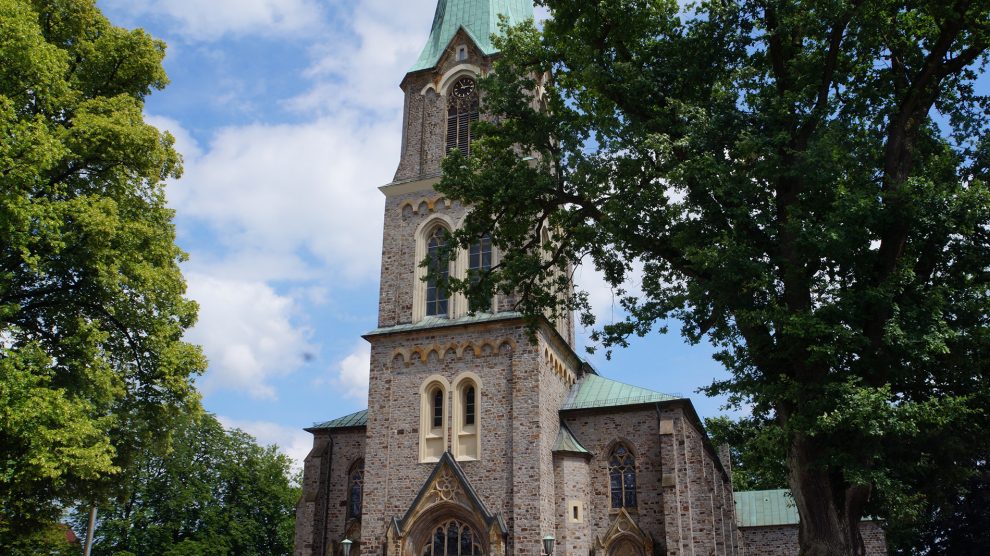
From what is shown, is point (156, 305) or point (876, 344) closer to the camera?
point (876, 344)

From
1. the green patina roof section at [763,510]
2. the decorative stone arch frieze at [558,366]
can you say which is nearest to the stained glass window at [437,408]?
the decorative stone arch frieze at [558,366]

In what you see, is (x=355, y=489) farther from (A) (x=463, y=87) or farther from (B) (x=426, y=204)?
(A) (x=463, y=87)

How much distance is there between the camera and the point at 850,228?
418 inches

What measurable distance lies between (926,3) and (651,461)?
1651cm

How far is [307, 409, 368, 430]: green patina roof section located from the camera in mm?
27922

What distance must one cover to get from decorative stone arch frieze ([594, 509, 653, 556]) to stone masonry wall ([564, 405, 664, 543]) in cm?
21

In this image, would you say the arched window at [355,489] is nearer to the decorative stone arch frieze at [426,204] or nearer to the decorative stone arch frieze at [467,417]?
the decorative stone arch frieze at [467,417]

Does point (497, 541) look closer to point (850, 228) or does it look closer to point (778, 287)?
point (778, 287)

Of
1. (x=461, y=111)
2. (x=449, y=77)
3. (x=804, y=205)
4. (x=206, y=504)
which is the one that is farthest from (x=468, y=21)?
(x=206, y=504)

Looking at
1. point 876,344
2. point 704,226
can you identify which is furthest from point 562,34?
point 876,344

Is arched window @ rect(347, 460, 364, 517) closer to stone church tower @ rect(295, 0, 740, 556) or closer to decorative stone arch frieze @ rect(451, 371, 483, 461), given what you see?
stone church tower @ rect(295, 0, 740, 556)

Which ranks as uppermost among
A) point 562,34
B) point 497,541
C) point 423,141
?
point 423,141

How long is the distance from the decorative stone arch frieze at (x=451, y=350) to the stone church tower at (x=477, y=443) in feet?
0.11

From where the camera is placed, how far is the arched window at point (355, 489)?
26531mm
